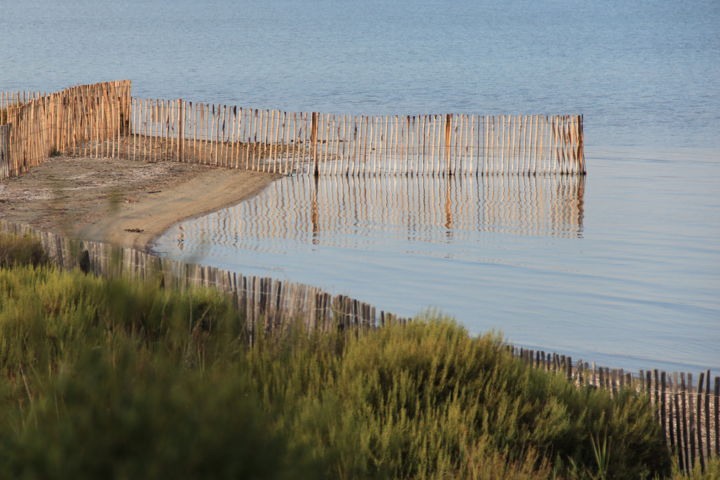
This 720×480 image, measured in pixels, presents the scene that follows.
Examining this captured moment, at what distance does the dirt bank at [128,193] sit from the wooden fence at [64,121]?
14.3 inches

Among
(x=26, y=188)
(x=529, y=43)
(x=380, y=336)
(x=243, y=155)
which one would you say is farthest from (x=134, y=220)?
(x=529, y=43)

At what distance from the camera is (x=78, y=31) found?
416 feet

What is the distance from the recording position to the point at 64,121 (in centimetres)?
1889

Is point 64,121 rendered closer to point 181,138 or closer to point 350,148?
point 181,138

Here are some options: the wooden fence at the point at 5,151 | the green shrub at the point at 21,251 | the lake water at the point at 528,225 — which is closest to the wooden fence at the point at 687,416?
the lake water at the point at 528,225

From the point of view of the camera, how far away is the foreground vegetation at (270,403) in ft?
8.82

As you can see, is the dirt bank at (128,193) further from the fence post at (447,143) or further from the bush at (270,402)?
the bush at (270,402)

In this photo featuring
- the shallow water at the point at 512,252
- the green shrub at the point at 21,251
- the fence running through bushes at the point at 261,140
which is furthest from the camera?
the fence running through bushes at the point at 261,140

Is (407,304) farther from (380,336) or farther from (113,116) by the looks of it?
(113,116)

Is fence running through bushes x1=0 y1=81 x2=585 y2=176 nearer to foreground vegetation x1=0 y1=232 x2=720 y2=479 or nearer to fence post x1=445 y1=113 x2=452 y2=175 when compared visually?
fence post x1=445 y1=113 x2=452 y2=175

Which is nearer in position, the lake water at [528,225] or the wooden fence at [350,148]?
the lake water at [528,225]

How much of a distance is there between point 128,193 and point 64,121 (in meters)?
4.01

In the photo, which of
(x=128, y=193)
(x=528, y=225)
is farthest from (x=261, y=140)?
(x=528, y=225)

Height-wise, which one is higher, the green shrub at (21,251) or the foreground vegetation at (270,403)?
the green shrub at (21,251)
